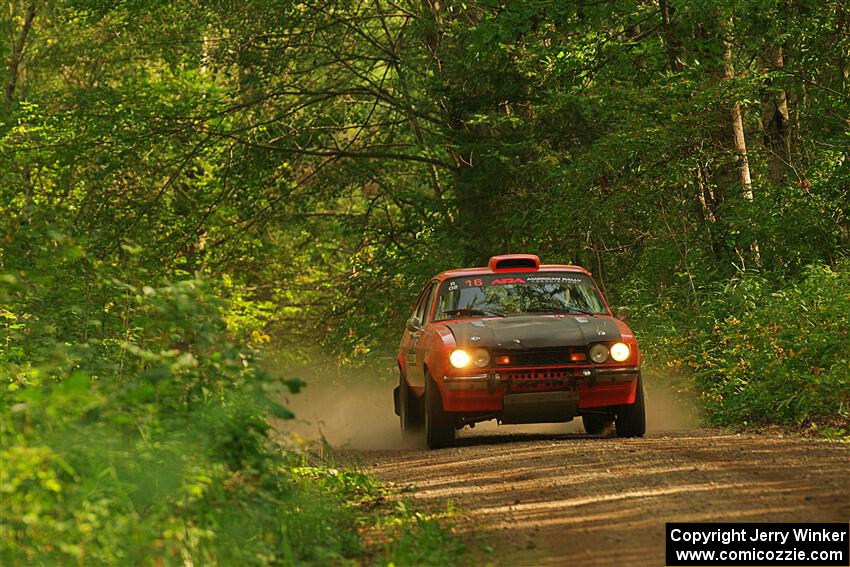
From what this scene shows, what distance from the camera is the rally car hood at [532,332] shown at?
1236 cm

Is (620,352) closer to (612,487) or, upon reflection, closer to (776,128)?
(612,487)

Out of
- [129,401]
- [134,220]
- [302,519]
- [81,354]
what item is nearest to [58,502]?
[129,401]

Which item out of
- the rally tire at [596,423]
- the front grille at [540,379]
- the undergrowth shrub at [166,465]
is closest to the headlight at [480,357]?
the front grille at [540,379]

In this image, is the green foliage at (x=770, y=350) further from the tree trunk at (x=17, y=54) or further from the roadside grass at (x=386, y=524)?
the tree trunk at (x=17, y=54)

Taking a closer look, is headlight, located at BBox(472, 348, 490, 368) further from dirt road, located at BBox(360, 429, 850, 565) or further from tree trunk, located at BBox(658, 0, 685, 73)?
tree trunk, located at BBox(658, 0, 685, 73)

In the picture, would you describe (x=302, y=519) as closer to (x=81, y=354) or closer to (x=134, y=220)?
(x=81, y=354)

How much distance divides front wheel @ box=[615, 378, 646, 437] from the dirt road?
0.33 meters

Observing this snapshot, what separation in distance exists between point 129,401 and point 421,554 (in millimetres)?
1819

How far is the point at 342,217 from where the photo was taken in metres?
29.2

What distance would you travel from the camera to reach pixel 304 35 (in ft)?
83.9

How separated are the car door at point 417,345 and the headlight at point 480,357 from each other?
1.03 metres

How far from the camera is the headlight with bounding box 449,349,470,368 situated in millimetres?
12336

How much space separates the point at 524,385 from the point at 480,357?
47 cm

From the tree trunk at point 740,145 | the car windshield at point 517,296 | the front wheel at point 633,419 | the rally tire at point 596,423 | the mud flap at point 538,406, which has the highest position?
the tree trunk at point 740,145
